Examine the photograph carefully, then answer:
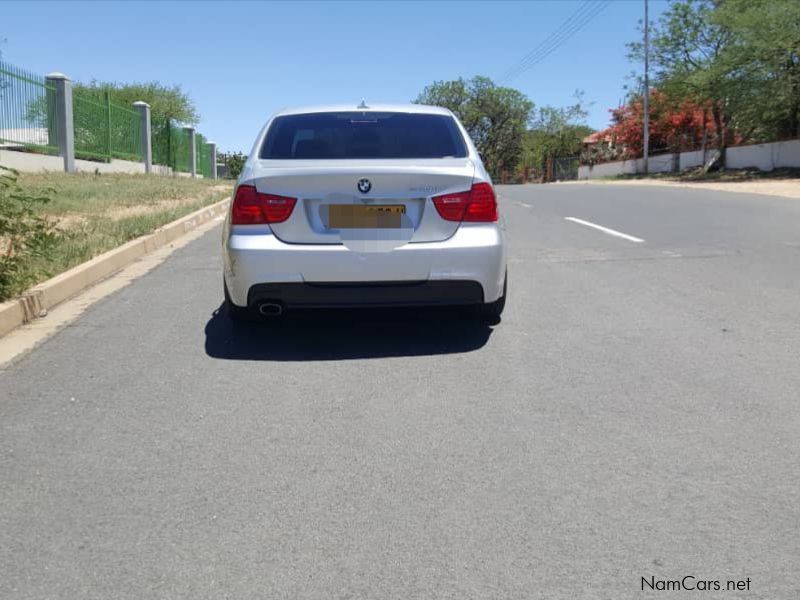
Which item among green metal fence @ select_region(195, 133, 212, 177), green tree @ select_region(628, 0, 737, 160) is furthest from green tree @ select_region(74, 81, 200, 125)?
green tree @ select_region(628, 0, 737, 160)

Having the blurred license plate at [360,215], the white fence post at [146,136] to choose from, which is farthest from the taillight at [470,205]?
the white fence post at [146,136]

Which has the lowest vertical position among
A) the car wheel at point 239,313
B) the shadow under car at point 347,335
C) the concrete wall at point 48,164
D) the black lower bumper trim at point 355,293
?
the shadow under car at point 347,335

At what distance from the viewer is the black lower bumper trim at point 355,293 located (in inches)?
196

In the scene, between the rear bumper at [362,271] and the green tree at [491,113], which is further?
the green tree at [491,113]

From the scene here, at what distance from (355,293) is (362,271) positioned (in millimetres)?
149

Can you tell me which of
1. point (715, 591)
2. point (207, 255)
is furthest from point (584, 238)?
point (715, 591)

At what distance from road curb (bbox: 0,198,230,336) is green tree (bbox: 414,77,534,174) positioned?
7119cm

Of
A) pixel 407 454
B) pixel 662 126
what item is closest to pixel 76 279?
pixel 407 454

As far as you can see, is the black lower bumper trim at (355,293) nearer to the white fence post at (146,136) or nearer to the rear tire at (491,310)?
the rear tire at (491,310)

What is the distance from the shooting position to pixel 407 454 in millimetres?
3574

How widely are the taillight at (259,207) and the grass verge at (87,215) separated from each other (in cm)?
221

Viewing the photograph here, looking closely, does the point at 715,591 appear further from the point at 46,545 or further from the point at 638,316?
the point at 638,316

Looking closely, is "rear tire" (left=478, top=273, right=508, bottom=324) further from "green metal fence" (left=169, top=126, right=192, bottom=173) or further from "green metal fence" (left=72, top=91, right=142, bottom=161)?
"green metal fence" (left=169, top=126, right=192, bottom=173)

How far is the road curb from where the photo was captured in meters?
5.94
